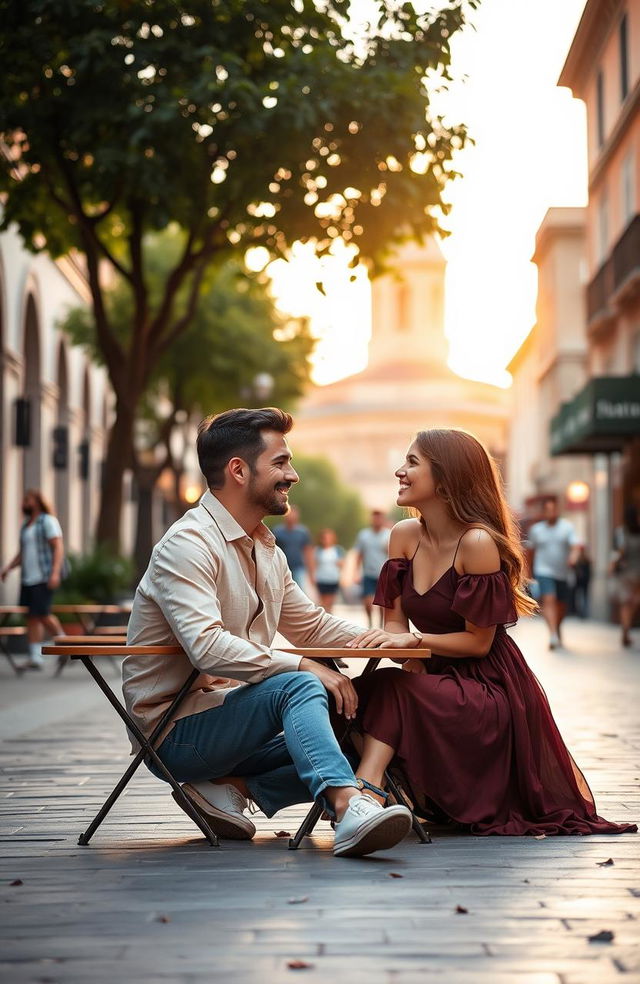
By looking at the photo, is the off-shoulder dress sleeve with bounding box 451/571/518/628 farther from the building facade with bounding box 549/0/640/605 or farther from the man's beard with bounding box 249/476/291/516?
the building facade with bounding box 549/0/640/605

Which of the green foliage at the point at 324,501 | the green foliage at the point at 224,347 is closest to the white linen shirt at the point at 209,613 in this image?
the green foliage at the point at 224,347

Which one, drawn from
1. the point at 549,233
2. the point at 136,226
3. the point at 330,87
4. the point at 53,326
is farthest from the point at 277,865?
the point at 549,233

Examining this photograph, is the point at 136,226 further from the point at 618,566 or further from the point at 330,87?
the point at 618,566

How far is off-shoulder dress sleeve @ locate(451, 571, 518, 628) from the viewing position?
18.6ft

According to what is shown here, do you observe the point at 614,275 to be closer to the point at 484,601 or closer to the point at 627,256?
the point at 627,256

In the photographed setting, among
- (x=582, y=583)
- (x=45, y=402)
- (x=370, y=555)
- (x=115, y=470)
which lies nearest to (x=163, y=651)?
(x=115, y=470)

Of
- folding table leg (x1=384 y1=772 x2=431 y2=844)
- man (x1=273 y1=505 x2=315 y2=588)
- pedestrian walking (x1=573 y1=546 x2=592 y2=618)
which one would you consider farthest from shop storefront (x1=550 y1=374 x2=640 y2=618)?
folding table leg (x1=384 y1=772 x2=431 y2=844)

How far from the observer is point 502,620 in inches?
222

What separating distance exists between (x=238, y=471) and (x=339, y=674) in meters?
0.86

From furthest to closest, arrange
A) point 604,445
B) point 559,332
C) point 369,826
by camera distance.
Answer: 1. point 559,332
2. point 604,445
3. point 369,826

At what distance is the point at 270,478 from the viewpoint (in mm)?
5574

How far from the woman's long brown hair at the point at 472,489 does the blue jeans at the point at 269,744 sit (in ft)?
3.44

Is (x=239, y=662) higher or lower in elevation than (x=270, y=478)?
lower

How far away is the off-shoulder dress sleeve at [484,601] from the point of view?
566cm
